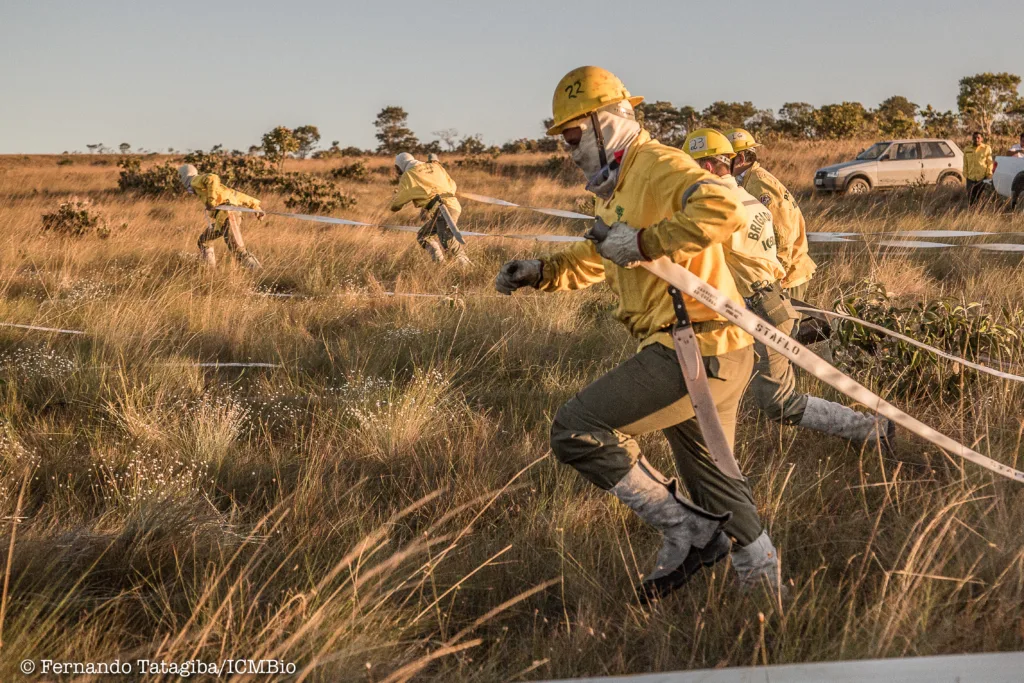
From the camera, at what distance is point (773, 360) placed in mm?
4430

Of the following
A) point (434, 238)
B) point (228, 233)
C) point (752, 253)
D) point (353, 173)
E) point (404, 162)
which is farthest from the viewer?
point (353, 173)

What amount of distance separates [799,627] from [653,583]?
520mm

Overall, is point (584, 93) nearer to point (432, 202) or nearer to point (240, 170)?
point (432, 202)

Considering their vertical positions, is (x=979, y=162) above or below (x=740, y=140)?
below

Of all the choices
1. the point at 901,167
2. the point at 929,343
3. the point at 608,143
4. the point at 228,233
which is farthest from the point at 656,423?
the point at 901,167

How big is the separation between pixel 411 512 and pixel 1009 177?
43.4 ft

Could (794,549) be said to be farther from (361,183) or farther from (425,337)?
(361,183)

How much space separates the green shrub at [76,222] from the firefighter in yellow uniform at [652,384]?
40.0ft

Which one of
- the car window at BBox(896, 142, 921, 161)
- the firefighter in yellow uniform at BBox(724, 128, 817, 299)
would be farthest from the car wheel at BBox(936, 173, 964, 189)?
the firefighter in yellow uniform at BBox(724, 128, 817, 299)

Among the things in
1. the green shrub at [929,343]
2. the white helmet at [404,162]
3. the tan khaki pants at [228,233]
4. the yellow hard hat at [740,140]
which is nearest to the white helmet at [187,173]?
the tan khaki pants at [228,233]

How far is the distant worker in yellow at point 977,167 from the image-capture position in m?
15.6

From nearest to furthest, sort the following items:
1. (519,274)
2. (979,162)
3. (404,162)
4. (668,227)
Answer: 1. (668,227)
2. (519,274)
3. (404,162)
4. (979,162)

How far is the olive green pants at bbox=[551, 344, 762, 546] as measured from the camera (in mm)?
2932

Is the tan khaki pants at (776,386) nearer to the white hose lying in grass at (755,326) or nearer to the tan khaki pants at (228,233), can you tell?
the white hose lying in grass at (755,326)
